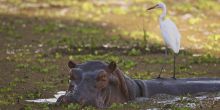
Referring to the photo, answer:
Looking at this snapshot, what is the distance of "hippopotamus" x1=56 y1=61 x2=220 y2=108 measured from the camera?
29.4ft

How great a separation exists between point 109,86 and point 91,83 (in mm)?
451

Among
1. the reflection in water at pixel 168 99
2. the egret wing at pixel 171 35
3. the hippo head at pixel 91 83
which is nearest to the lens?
the hippo head at pixel 91 83

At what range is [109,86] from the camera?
9500 millimetres

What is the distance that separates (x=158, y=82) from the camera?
10688mm

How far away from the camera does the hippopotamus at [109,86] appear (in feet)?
29.4

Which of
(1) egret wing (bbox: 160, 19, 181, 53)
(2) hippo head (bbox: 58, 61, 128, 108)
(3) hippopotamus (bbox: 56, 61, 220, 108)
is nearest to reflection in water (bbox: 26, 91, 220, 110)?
(3) hippopotamus (bbox: 56, 61, 220, 108)

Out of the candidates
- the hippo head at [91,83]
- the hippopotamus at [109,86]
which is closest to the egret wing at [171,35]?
the hippopotamus at [109,86]

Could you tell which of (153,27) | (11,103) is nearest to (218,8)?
(153,27)

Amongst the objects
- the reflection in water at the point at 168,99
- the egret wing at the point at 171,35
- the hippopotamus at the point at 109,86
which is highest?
the egret wing at the point at 171,35

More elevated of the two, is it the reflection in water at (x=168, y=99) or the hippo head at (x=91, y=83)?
the hippo head at (x=91, y=83)

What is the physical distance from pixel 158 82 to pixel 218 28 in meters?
9.60

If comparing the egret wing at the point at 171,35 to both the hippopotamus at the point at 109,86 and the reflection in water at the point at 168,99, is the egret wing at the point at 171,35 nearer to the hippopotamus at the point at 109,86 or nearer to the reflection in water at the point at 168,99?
the hippopotamus at the point at 109,86

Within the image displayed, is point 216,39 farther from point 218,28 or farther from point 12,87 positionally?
point 12,87

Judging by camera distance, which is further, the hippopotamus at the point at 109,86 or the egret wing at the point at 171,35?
the egret wing at the point at 171,35
